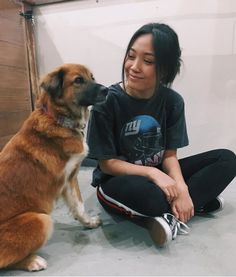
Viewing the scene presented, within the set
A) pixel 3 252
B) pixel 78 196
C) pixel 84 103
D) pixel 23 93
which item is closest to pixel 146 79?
pixel 84 103

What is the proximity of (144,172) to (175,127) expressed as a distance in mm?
284

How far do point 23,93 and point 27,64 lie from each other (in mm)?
224

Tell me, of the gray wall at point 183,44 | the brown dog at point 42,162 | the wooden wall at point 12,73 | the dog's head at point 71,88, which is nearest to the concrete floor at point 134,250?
the brown dog at point 42,162

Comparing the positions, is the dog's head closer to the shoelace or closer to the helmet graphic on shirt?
the helmet graphic on shirt

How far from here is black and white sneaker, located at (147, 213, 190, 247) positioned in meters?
1.05

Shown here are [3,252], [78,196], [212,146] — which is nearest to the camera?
[3,252]

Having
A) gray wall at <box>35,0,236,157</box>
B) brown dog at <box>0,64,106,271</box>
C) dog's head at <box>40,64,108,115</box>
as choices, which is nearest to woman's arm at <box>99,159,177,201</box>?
brown dog at <box>0,64,106,271</box>

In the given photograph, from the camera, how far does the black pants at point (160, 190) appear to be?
43.5 inches

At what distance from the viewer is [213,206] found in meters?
1.38

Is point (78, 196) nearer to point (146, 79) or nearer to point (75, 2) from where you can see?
point (146, 79)

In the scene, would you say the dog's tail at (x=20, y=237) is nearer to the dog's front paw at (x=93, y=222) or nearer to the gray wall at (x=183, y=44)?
the dog's front paw at (x=93, y=222)

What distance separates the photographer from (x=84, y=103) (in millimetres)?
1166

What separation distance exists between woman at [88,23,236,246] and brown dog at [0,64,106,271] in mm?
102

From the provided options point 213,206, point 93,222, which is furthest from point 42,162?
point 213,206
